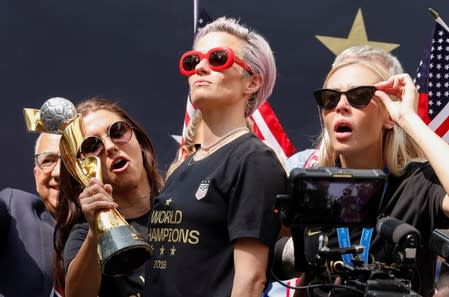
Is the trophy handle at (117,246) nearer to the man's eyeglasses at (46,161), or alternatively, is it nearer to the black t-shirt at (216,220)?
the black t-shirt at (216,220)

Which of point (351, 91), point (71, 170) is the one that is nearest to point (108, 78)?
point (71, 170)

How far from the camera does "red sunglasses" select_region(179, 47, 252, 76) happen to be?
2516 millimetres

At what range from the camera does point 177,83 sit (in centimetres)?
455

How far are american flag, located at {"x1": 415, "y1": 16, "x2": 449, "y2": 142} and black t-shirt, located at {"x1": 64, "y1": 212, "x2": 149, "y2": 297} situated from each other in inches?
66.4

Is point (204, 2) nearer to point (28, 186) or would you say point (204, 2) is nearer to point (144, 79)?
point (144, 79)

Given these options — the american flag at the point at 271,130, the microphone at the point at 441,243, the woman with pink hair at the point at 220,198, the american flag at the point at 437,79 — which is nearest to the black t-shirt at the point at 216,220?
the woman with pink hair at the point at 220,198

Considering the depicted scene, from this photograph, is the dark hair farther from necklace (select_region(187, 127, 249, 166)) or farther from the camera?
the camera

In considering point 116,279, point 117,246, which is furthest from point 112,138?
point 117,246

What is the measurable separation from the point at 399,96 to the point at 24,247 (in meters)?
1.64

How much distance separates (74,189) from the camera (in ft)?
10.1

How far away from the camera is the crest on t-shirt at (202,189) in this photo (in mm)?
2377

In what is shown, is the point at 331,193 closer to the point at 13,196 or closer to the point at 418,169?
the point at 418,169

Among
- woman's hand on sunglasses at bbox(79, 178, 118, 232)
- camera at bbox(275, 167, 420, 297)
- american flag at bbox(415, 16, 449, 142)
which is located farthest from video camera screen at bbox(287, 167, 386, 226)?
american flag at bbox(415, 16, 449, 142)

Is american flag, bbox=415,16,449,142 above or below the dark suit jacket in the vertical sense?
above
